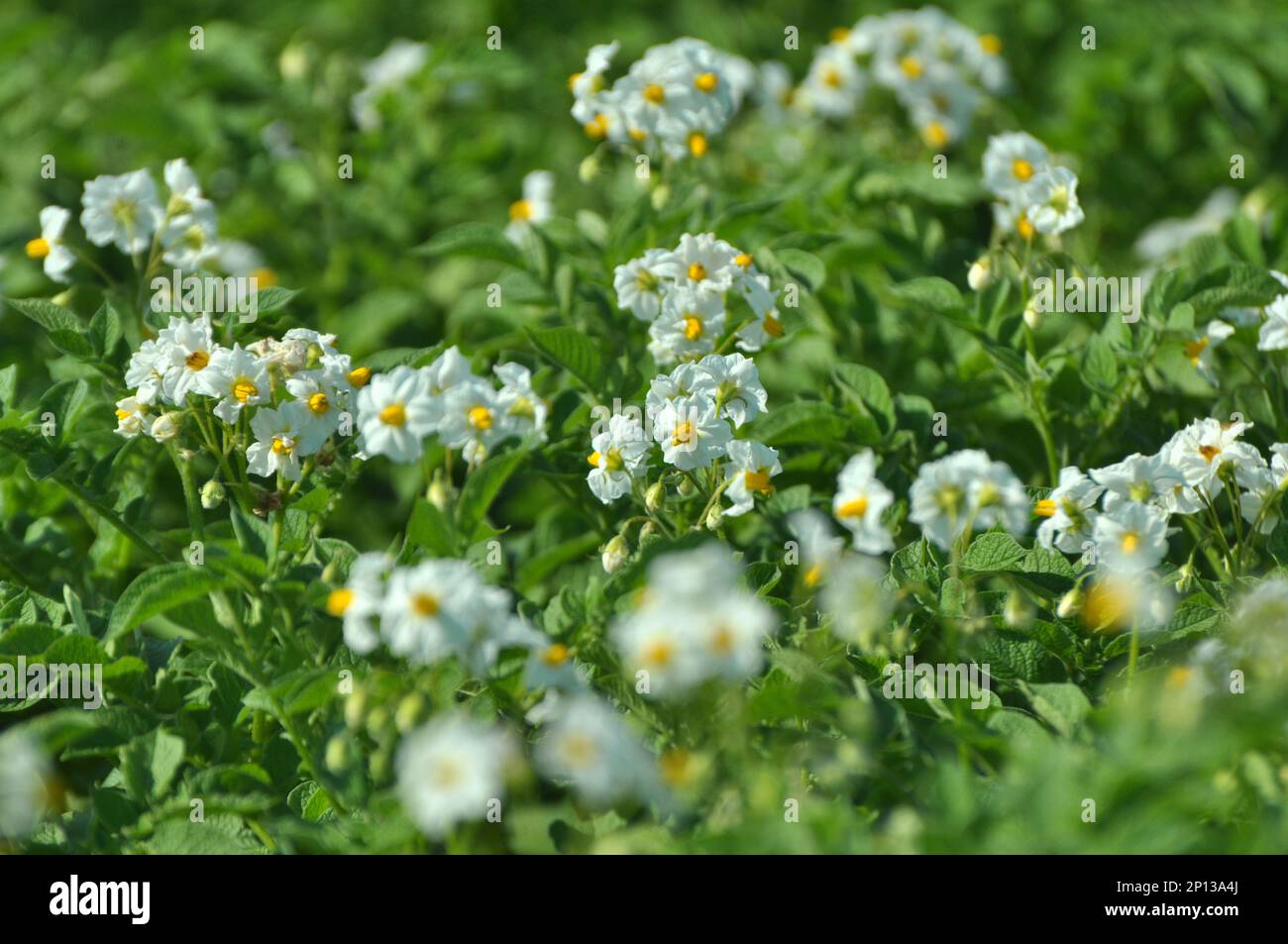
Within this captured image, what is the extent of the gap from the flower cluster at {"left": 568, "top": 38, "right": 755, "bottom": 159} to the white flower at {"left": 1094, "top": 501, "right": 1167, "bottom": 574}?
4.12ft

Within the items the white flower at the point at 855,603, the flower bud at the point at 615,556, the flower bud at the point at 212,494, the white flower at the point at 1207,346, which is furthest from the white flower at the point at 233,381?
the white flower at the point at 1207,346

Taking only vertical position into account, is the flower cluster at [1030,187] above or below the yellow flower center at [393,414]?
above

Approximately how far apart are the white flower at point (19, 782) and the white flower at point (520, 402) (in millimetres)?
753

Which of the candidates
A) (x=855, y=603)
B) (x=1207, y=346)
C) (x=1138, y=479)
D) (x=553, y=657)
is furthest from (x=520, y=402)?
(x=1207, y=346)

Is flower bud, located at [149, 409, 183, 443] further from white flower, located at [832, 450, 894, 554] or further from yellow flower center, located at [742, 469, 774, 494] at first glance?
white flower, located at [832, 450, 894, 554]

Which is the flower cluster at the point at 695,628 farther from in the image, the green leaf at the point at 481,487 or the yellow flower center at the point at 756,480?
the yellow flower center at the point at 756,480

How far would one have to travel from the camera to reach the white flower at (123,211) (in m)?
2.59

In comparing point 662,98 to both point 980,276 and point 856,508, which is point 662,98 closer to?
point 980,276

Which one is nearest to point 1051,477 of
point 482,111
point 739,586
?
point 739,586

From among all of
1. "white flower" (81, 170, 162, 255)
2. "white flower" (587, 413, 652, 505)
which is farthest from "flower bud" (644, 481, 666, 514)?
"white flower" (81, 170, 162, 255)

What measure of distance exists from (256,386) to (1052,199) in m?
1.45

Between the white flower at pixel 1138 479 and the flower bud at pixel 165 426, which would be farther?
the flower bud at pixel 165 426

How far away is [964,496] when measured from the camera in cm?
178
